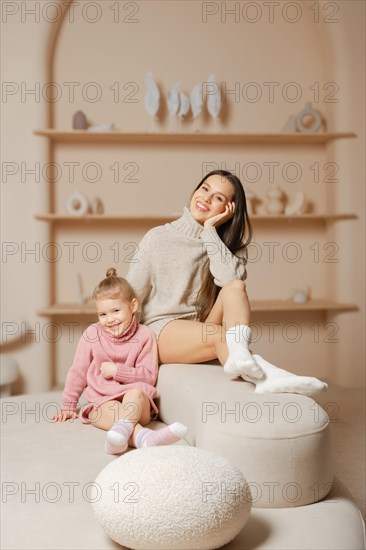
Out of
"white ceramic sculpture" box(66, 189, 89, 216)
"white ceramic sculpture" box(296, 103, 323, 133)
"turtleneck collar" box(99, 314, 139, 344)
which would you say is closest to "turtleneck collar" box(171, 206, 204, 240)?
"turtleneck collar" box(99, 314, 139, 344)

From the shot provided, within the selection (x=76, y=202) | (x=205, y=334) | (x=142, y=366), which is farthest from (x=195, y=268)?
(x=76, y=202)

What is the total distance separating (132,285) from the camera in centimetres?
241

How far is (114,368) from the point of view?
2086mm

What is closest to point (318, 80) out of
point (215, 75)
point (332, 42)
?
point (332, 42)

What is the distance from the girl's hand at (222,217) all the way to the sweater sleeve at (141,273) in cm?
22

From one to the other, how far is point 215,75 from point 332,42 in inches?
26.8

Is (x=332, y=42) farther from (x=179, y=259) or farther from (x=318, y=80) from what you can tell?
(x=179, y=259)

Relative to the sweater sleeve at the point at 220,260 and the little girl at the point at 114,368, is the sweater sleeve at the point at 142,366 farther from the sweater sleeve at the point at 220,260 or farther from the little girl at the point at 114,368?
the sweater sleeve at the point at 220,260

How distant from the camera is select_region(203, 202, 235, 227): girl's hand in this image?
2445 millimetres

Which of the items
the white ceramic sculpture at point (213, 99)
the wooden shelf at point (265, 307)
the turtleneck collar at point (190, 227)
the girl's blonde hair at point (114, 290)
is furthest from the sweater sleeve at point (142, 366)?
the white ceramic sculpture at point (213, 99)

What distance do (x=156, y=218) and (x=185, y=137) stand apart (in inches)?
19.3

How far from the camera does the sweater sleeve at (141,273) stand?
7.93 feet

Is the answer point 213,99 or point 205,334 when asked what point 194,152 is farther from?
point 205,334

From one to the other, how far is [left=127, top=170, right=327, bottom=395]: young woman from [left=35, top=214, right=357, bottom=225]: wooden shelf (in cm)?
134
